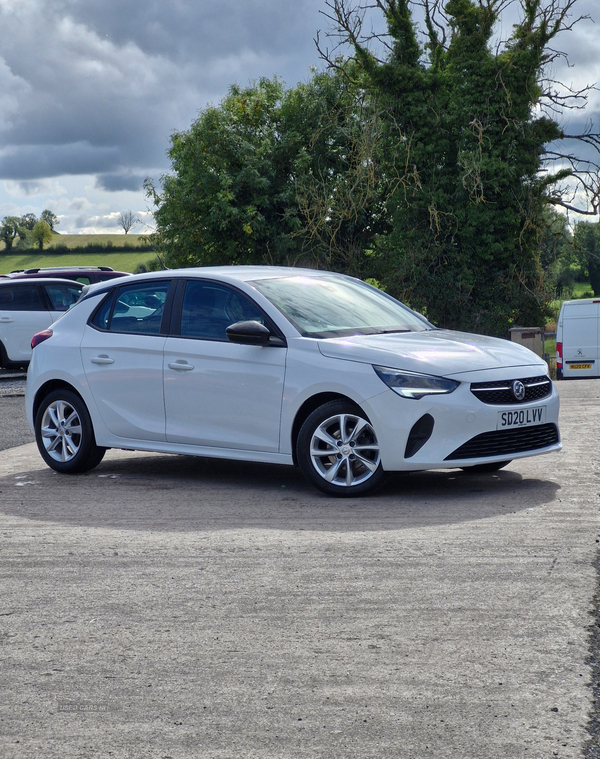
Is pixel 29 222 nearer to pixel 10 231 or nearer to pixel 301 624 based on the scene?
pixel 10 231

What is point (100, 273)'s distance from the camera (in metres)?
25.5

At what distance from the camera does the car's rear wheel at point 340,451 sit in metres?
6.92

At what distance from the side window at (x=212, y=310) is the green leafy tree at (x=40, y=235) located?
93.2 metres

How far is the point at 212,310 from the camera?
7.84 metres

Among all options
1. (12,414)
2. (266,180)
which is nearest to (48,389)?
(12,414)

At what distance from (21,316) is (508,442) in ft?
52.8

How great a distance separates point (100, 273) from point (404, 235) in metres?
12.7

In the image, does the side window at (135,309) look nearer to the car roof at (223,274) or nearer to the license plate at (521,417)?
the car roof at (223,274)

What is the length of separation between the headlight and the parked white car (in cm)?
1551

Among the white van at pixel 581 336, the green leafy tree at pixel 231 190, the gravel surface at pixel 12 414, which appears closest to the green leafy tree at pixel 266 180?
the green leafy tree at pixel 231 190

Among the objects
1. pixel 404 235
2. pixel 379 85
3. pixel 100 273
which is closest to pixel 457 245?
pixel 404 235

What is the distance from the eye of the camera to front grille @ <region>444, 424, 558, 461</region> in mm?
6812

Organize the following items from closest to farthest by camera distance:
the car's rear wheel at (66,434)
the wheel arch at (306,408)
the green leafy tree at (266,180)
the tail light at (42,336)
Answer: the wheel arch at (306,408) → the car's rear wheel at (66,434) → the tail light at (42,336) → the green leafy tree at (266,180)

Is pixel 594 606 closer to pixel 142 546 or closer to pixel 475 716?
pixel 475 716
